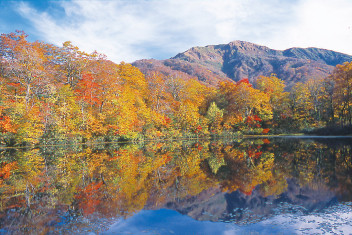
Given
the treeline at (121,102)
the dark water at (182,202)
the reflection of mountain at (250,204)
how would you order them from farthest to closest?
the treeline at (121,102) < the reflection of mountain at (250,204) < the dark water at (182,202)

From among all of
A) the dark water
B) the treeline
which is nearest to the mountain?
the treeline

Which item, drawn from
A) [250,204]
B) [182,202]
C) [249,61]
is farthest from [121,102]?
[249,61]

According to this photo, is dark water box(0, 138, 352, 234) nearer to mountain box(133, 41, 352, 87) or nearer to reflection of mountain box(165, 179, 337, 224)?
reflection of mountain box(165, 179, 337, 224)

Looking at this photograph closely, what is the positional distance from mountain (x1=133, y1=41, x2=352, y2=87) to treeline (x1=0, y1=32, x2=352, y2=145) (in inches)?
2401

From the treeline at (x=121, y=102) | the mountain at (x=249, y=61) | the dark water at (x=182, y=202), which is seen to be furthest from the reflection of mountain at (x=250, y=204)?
the mountain at (x=249, y=61)

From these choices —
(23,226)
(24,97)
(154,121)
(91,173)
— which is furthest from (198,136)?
(23,226)

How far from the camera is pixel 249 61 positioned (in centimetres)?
16450

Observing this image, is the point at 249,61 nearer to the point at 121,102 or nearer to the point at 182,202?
the point at 121,102

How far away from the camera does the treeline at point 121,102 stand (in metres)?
23.2

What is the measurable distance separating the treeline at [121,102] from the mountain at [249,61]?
6099cm

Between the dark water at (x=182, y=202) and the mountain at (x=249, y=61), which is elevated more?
the mountain at (x=249, y=61)

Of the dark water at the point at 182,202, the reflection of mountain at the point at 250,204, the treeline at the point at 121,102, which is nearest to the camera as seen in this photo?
the dark water at the point at 182,202

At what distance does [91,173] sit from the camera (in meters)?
10.0

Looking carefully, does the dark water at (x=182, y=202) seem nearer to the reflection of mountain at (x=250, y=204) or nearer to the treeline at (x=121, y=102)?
the reflection of mountain at (x=250, y=204)
